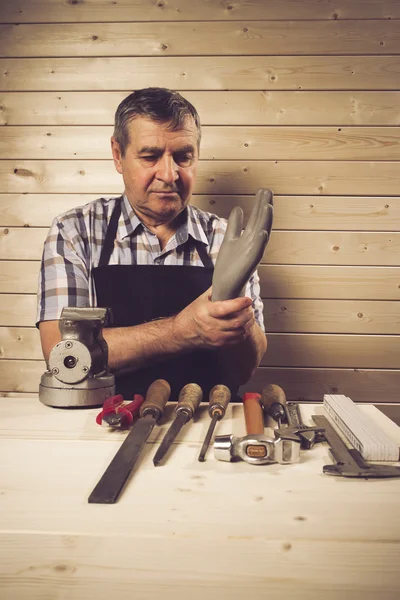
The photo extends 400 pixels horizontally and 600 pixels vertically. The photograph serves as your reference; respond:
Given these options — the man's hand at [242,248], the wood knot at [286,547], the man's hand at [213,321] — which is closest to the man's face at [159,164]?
the man's hand at [213,321]

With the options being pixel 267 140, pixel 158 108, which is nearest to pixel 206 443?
pixel 158 108

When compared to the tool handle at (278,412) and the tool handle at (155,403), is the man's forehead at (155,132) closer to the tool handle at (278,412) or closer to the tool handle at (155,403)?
the tool handle at (155,403)

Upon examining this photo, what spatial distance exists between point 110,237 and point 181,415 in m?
1.07

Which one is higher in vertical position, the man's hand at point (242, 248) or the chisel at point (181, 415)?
the man's hand at point (242, 248)

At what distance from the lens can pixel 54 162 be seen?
231cm

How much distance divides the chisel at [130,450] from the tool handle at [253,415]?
194mm

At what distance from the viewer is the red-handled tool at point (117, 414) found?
1.02 meters

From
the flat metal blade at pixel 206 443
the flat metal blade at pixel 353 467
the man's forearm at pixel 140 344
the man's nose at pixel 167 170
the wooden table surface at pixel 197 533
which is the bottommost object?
the wooden table surface at pixel 197 533

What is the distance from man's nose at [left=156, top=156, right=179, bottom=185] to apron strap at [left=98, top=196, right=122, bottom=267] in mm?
259

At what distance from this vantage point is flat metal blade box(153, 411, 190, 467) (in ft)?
2.86

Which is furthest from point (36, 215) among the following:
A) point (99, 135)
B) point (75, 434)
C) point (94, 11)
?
point (75, 434)

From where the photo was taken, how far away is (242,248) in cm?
110

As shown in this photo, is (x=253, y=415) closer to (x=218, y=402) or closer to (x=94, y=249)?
(x=218, y=402)

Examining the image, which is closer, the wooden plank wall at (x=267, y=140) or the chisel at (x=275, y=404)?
the chisel at (x=275, y=404)
